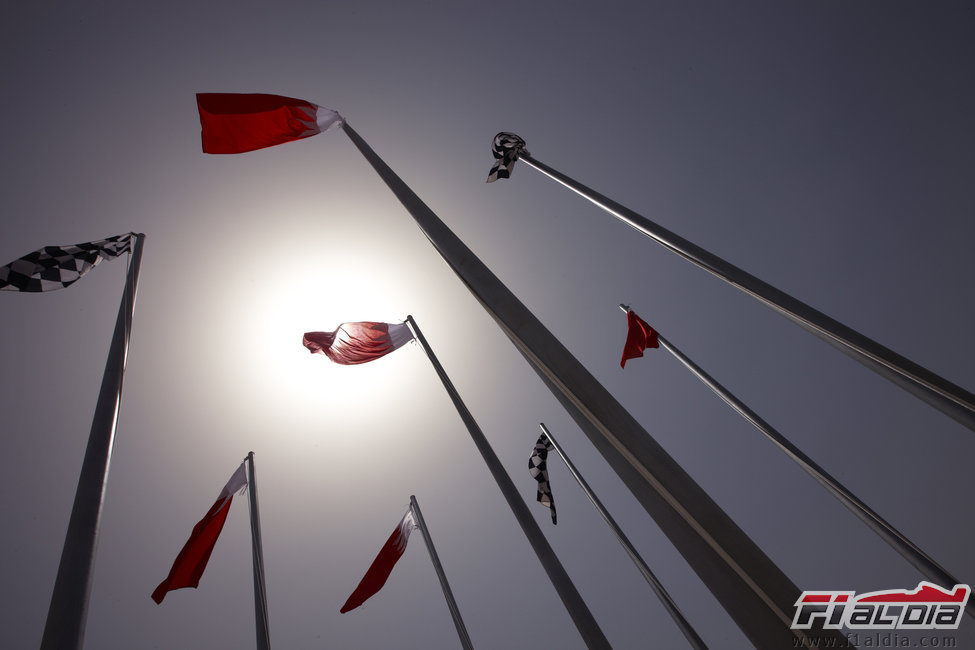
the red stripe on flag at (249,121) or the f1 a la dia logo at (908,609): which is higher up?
the red stripe on flag at (249,121)

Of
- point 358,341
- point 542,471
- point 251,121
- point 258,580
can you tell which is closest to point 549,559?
point 542,471

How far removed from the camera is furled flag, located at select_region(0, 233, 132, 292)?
278 inches

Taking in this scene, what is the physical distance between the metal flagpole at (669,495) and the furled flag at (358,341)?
5681mm

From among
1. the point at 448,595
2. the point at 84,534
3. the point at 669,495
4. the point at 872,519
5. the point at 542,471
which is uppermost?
the point at 542,471

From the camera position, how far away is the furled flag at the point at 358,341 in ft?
34.1

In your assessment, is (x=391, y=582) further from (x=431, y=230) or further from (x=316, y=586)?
(x=431, y=230)

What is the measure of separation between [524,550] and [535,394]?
613 centimetres

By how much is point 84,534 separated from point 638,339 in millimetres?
9491

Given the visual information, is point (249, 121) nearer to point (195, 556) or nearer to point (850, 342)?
point (195, 556)

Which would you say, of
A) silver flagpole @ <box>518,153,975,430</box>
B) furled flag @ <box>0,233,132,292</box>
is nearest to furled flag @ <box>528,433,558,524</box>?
silver flagpole @ <box>518,153,975,430</box>

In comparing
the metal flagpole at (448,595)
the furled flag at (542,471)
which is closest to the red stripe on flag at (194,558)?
the metal flagpole at (448,595)

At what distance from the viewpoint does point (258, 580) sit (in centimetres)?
838

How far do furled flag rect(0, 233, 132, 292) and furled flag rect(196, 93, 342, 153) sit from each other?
109 inches

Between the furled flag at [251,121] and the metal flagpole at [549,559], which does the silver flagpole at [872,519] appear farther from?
the furled flag at [251,121]
